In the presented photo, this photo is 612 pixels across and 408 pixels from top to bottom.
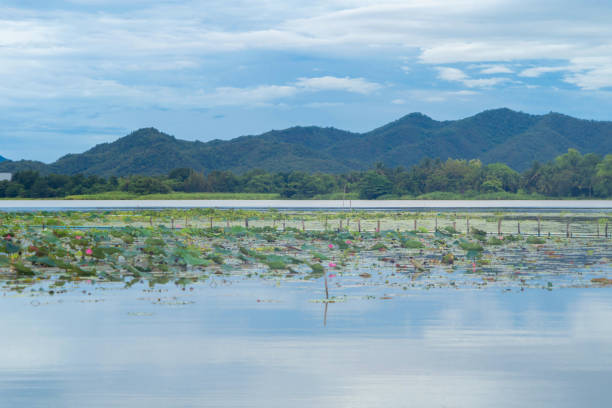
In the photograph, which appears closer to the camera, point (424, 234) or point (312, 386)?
point (312, 386)

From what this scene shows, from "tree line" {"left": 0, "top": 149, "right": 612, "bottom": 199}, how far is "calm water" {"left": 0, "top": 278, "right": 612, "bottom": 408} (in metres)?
93.9

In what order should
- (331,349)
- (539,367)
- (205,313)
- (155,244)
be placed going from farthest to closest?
(155,244) → (205,313) → (331,349) → (539,367)

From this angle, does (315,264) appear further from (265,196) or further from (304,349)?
(265,196)

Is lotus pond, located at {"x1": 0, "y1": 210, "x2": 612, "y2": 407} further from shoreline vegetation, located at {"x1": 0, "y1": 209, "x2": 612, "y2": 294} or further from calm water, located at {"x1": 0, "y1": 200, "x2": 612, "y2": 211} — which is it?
calm water, located at {"x1": 0, "y1": 200, "x2": 612, "y2": 211}

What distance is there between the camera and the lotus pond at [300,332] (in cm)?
809

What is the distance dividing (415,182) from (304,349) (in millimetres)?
103623

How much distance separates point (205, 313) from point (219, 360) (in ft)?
11.1

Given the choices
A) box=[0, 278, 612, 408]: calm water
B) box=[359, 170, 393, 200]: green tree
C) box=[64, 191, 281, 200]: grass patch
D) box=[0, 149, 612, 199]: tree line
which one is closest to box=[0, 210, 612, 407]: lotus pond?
box=[0, 278, 612, 408]: calm water

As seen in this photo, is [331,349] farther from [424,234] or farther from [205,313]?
[424,234]

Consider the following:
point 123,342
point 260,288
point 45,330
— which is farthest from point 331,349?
point 260,288

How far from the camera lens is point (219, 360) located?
941 cm

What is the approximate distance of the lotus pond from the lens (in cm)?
809

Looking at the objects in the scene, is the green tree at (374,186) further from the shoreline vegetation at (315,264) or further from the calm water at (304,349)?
the calm water at (304,349)

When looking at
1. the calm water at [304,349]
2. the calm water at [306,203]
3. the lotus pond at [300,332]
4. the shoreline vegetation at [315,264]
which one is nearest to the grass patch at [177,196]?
the calm water at [306,203]
